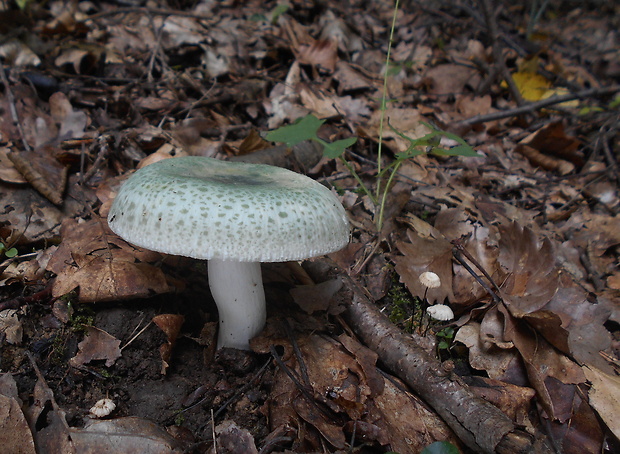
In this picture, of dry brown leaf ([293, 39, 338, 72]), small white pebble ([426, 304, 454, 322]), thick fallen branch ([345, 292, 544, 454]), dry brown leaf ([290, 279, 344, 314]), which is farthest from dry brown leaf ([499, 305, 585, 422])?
dry brown leaf ([293, 39, 338, 72])

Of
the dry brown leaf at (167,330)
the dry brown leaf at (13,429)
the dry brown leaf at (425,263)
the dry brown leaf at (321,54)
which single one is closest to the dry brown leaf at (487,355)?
the dry brown leaf at (425,263)

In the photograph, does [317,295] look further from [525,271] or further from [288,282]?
[525,271]

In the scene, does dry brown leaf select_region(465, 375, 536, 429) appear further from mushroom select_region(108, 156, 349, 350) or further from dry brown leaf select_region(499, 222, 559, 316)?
mushroom select_region(108, 156, 349, 350)

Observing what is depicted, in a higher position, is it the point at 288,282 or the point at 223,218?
the point at 223,218

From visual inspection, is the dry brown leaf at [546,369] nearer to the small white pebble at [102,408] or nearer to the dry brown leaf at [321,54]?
the small white pebble at [102,408]

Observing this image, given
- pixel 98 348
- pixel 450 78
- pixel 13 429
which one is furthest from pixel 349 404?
pixel 450 78

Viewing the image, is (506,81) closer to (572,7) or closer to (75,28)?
(75,28)

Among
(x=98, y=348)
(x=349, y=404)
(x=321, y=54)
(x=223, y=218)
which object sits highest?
(x=223, y=218)
